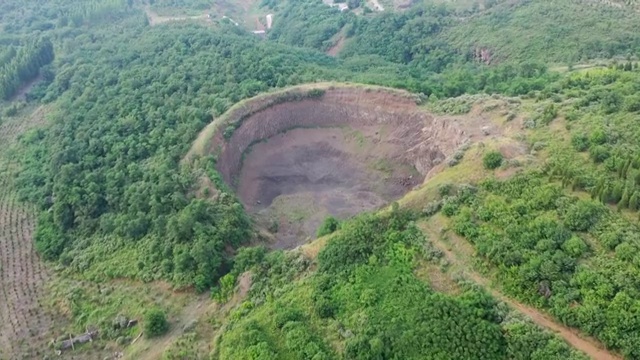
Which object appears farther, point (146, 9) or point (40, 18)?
point (146, 9)

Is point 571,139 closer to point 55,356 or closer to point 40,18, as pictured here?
point 55,356

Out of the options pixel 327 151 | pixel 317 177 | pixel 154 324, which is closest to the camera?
pixel 154 324

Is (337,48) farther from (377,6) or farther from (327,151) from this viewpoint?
(327,151)

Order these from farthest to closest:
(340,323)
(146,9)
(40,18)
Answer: (146,9) < (40,18) < (340,323)

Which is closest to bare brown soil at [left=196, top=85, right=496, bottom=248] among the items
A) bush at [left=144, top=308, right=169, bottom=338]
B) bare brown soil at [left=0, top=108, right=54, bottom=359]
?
bush at [left=144, top=308, right=169, bottom=338]

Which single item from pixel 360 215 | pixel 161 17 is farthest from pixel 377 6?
pixel 360 215

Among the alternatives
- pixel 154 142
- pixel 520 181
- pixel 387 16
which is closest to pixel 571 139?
pixel 520 181
